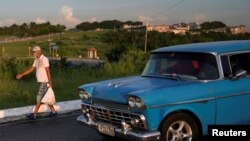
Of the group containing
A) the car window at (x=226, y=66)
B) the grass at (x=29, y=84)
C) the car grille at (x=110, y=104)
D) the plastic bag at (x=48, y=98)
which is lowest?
the grass at (x=29, y=84)

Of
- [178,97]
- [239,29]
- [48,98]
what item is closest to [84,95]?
[178,97]

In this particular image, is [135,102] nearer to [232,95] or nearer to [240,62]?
[232,95]

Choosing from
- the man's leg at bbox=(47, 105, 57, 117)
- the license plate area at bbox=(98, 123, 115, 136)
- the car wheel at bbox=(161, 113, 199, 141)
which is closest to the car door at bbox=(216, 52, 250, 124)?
the car wheel at bbox=(161, 113, 199, 141)

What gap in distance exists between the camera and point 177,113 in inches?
242

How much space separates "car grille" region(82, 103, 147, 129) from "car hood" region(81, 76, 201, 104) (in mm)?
160

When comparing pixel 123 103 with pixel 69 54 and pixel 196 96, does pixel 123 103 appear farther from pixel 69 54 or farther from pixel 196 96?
pixel 69 54

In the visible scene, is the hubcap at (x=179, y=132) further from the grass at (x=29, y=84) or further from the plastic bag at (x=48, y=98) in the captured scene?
the grass at (x=29, y=84)

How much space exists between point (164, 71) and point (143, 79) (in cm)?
37

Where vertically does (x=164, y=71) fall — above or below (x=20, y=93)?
above

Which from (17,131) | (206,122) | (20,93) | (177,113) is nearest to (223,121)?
(206,122)

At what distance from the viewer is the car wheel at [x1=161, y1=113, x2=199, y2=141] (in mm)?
6047

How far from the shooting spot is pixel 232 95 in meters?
6.57

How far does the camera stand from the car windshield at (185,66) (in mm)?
6688

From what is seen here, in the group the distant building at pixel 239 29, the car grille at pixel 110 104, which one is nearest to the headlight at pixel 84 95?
the car grille at pixel 110 104
